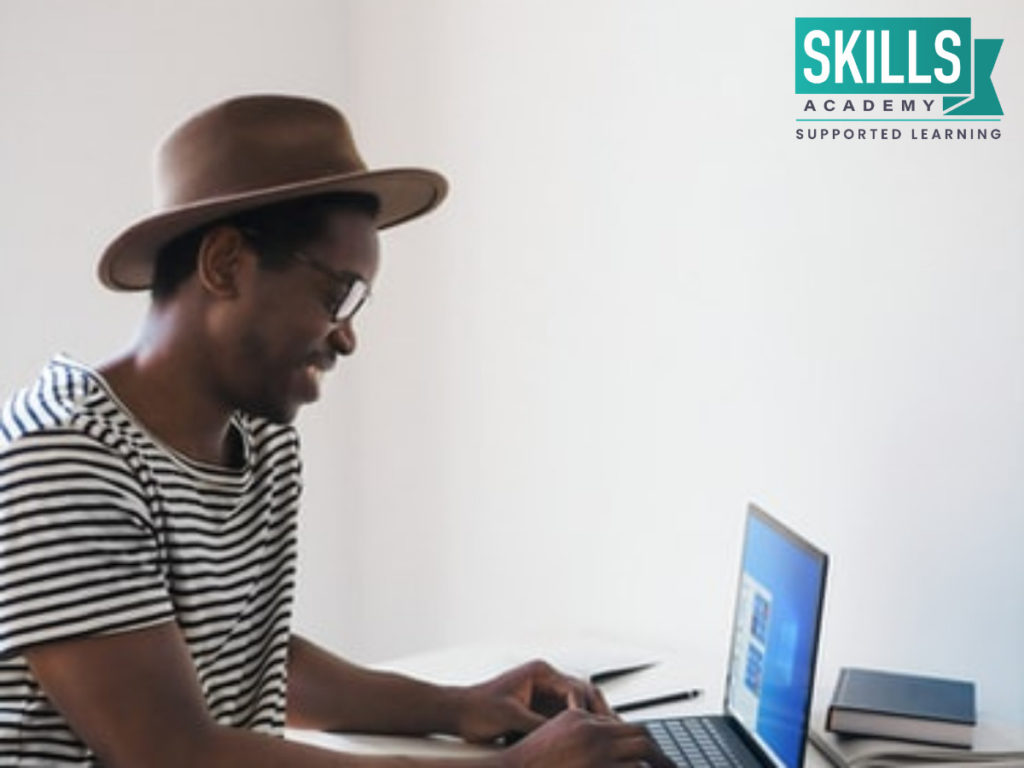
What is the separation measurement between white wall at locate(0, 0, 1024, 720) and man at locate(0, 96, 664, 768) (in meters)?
0.67

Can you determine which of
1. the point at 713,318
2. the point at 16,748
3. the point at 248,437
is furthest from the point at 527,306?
the point at 16,748

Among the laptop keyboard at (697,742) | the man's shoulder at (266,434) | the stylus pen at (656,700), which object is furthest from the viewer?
the stylus pen at (656,700)

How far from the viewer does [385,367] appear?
2.72 metres

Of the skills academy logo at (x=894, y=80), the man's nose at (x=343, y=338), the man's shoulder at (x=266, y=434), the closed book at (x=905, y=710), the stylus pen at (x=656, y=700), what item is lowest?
the stylus pen at (x=656, y=700)

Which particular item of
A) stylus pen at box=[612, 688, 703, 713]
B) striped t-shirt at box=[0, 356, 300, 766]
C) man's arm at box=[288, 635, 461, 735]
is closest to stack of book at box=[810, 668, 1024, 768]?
stylus pen at box=[612, 688, 703, 713]

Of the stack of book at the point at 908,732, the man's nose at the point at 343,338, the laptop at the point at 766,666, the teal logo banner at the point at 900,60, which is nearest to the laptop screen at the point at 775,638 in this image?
the laptop at the point at 766,666

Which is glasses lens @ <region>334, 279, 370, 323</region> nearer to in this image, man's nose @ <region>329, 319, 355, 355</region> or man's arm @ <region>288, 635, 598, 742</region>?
man's nose @ <region>329, 319, 355, 355</region>

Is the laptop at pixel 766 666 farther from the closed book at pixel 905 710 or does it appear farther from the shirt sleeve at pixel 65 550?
the shirt sleeve at pixel 65 550

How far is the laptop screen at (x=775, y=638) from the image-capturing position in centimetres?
146

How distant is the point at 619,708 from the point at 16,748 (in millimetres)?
829

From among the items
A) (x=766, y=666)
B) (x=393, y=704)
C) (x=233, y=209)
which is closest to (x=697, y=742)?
(x=766, y=666)

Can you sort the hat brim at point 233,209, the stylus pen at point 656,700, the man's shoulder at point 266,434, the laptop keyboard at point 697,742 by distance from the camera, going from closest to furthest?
the hat brim at point 233,209, the man's shoulder at point 266,434, the laptop keyboard at point 697,742, the stylus pen at point 656,700

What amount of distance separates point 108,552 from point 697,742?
0.79 metres

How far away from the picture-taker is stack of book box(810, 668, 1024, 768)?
1577mm
